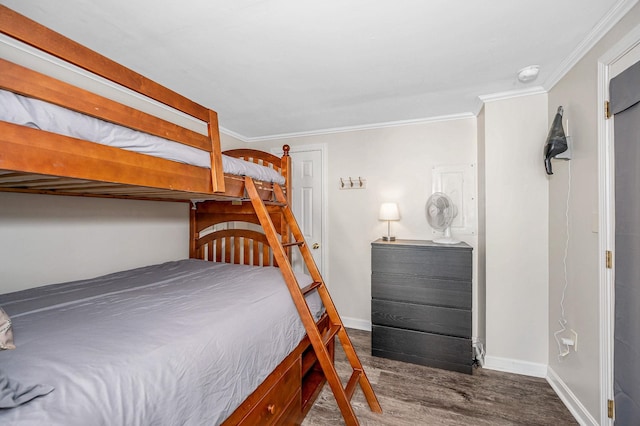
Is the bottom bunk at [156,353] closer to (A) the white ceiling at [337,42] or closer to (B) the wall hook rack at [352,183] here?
(A) the white ceiling at [337,42]

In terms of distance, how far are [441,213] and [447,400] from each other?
157 cm

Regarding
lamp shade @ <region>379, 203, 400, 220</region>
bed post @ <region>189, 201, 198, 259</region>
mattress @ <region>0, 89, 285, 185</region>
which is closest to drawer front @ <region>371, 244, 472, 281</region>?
lamp shade @ <region>379, 203, 400, 220</region>

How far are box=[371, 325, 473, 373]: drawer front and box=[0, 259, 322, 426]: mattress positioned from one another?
3.69 feet

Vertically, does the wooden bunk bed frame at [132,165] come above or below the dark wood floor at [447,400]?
above

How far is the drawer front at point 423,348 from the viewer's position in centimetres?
229

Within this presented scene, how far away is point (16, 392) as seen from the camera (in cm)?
65

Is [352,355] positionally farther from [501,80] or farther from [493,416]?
[501,80]

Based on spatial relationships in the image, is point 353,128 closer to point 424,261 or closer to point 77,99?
point 424,261

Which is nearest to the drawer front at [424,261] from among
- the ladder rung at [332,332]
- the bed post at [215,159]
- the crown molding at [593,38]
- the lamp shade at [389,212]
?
the lamp shade at [389,212]

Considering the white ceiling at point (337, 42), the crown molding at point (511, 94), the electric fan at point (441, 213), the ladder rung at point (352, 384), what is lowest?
the ladder rung at point (352, 384)

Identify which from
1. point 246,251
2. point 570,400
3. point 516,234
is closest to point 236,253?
point 246,251

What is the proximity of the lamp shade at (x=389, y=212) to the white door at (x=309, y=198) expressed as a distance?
0.85 m

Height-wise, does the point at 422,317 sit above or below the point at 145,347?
below

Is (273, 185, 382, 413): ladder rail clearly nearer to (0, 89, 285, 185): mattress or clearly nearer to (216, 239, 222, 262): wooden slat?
(0, 89, 285, 185): mattress
